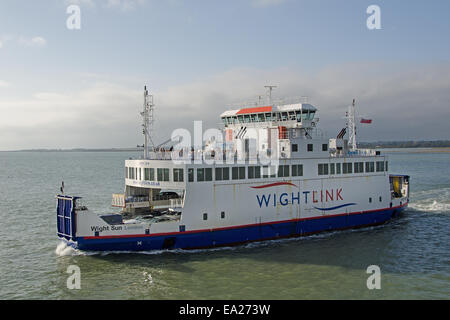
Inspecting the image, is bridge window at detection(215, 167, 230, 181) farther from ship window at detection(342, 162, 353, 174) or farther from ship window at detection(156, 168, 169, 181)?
ship window at detection(342, 162, 353, 174)

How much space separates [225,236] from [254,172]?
13.6 feet

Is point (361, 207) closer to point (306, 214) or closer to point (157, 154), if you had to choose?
point (306, 214)

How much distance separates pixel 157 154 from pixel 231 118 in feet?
25.5

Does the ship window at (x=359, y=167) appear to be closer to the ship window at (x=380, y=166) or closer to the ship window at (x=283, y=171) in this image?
the ship window at (x=380, y=166)

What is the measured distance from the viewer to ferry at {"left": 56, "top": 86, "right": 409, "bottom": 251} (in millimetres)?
20078

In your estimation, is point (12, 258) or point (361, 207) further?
point (361, 207)

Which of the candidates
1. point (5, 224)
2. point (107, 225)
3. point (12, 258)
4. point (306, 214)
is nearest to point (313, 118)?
point (306, 214)

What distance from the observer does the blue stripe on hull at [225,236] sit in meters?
19.7

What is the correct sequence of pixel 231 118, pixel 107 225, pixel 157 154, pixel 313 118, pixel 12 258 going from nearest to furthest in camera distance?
pixel 107 225 → pixel 12 258 → pixel 157 154 → pixel 313 118 → pixel 231 118

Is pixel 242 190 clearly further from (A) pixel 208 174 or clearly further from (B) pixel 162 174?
(B) pixel 162 174

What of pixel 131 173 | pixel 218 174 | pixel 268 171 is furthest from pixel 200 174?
pixel 131 173

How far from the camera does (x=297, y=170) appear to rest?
23.9m

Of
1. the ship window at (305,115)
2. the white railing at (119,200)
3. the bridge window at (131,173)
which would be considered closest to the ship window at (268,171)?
the ship window at (305,115)
